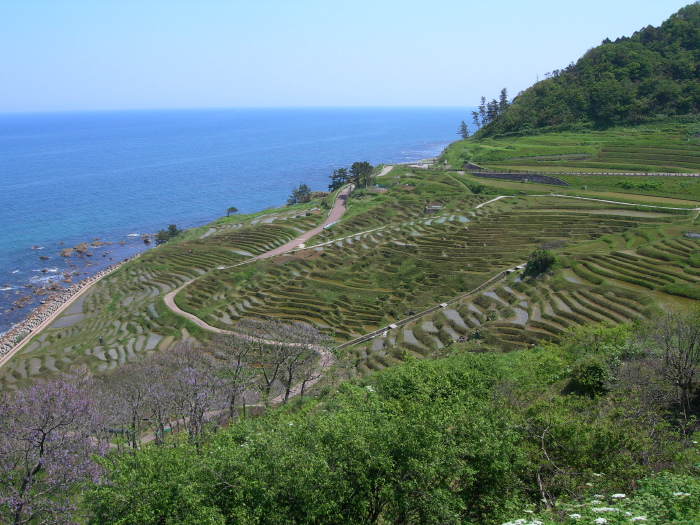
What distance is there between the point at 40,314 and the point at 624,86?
14227 centimetres

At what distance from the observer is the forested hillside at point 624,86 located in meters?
116

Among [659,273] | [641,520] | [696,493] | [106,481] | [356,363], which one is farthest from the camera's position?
[659,273]

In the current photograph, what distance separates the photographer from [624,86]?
12325 centimetres

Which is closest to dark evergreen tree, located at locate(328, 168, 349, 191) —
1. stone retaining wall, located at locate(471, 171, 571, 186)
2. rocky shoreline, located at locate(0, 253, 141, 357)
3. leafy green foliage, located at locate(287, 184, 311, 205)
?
leafy green foliage, located at locate(287, 184, 311, 205)

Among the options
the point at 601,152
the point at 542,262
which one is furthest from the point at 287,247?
the point at 601,152

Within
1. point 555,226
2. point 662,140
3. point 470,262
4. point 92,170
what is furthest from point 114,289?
point 92,170

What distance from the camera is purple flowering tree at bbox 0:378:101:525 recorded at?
19656 mm

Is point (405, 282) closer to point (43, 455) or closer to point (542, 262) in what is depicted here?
point (542, 262)

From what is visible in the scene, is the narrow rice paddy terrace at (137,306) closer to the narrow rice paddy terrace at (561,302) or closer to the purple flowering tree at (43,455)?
the narrow rice paddy terrace at (561,302)

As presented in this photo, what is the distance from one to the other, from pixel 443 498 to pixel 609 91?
136 m

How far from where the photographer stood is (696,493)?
11773 mm

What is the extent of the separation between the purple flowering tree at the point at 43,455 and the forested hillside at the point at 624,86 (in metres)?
132

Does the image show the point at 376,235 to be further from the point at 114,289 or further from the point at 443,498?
the point at 443,498

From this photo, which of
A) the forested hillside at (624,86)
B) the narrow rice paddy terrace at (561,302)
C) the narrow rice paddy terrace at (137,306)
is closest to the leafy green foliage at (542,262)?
the narrow rice paddy terrace at (561,302)
